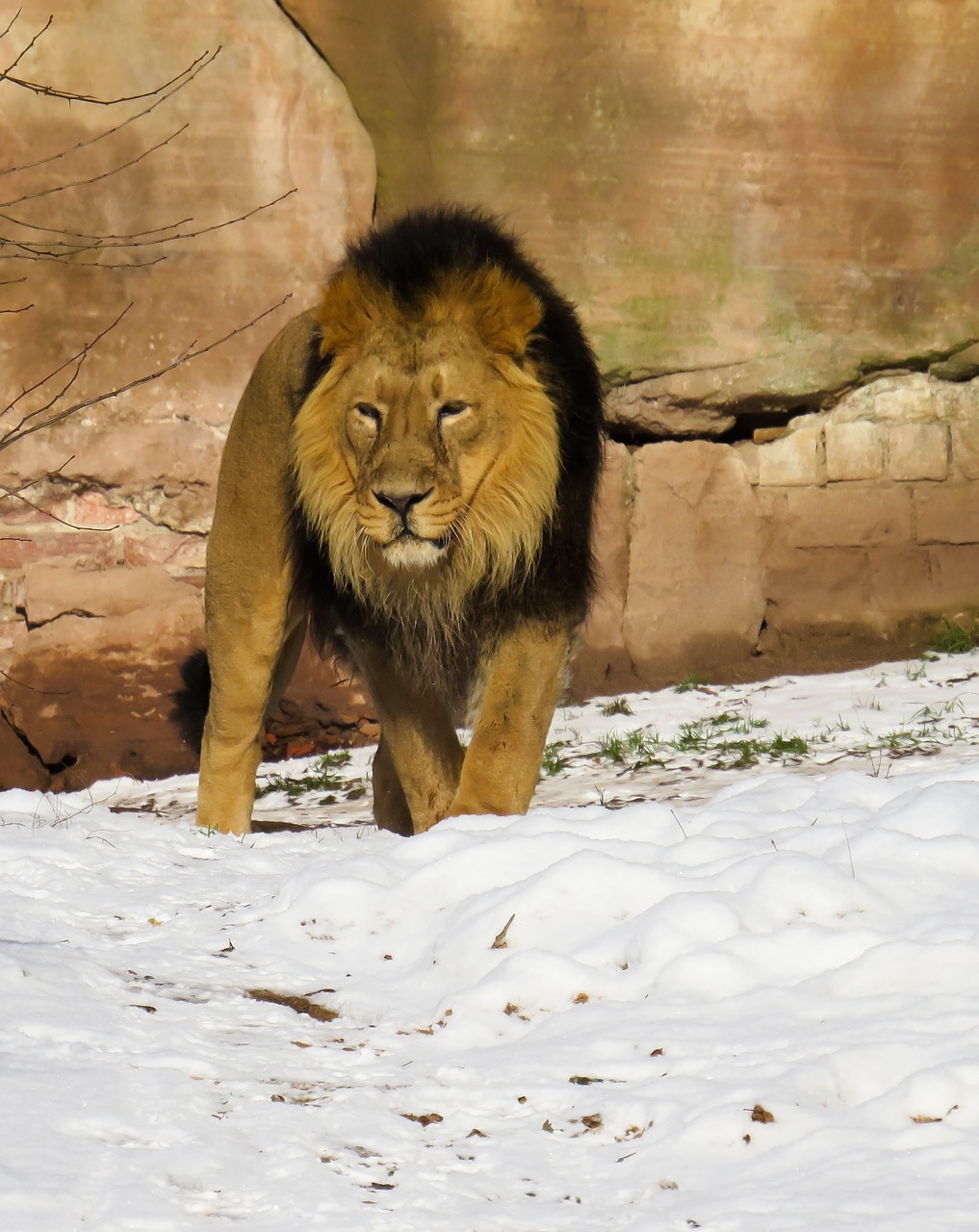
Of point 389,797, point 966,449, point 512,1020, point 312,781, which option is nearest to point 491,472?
point 389,797

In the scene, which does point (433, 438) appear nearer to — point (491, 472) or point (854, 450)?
point (491, 472)

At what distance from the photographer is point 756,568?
26.0ft

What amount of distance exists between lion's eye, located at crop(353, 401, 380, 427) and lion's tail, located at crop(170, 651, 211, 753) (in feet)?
6.19

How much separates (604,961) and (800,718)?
3.79 meters

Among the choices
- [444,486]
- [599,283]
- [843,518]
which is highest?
[599,283]

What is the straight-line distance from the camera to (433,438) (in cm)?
418

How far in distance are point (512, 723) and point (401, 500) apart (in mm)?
691

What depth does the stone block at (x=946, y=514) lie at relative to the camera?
8016mm

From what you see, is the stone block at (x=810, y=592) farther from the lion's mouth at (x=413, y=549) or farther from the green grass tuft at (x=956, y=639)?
the lion's mouth at (x=413, y=549)

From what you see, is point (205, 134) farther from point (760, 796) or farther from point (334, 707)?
point (760, 796)

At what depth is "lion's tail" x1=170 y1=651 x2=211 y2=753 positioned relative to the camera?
5.92 meters

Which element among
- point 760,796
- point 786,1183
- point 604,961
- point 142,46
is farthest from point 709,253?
point 786,1183

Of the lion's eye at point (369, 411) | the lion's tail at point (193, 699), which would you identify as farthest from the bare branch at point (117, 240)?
the lion's tail at point (193, 699)

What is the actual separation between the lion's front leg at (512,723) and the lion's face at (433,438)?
21 cm
